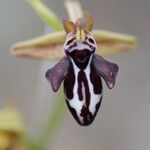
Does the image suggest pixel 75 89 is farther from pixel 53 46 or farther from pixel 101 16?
pixel 101 16

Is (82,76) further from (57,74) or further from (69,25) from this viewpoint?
(69,25)

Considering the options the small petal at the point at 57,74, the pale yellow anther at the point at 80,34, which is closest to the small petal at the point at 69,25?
the pale yellow anther at the point at 80,34

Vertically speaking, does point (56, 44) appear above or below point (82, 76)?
above

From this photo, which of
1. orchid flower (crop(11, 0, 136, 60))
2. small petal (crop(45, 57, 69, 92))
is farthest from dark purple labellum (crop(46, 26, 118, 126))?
orchid flower (crop(11, 0, 136, 60))

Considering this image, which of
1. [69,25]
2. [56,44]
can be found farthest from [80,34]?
[56,44]

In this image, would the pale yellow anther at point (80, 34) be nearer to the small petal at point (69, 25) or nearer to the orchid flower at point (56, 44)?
the small petal at point (69, 25)

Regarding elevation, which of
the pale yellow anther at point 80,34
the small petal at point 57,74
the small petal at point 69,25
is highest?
the small petal at point 69,25

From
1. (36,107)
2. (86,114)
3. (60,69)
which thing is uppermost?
(36,107)

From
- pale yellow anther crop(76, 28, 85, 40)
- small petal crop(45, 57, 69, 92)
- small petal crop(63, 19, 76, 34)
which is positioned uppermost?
small petal crop(63, 19, 76, 34)

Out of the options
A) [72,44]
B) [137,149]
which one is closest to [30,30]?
[137,149]

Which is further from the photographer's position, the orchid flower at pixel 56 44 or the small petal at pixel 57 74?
the orchid flower at pixel 56 44

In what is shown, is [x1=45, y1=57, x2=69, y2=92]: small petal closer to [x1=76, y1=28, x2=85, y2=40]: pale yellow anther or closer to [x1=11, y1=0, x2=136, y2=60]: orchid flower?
[x1=76, y1=28, x2=85, y2=40]: pale yellow anther
